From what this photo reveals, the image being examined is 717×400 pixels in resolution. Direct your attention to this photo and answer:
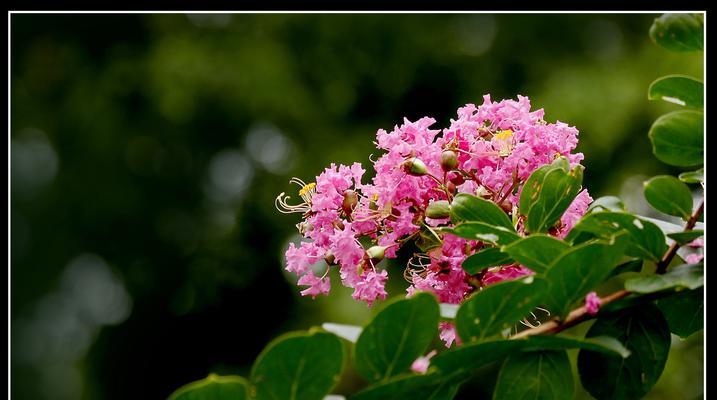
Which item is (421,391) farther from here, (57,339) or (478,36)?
(57,339)

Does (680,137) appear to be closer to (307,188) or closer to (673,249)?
(673,249)

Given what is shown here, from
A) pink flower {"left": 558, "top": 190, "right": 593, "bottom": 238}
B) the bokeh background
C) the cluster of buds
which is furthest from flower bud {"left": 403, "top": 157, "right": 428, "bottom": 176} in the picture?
the bokeh background

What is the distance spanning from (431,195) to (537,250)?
0.69 ft

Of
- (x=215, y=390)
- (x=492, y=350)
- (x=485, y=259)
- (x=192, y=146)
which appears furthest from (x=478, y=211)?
(x=192, y=146)

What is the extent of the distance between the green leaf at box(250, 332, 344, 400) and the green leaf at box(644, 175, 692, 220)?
23cm

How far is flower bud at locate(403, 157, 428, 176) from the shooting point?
0.60 m

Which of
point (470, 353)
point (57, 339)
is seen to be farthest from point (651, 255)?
point (57, 339)

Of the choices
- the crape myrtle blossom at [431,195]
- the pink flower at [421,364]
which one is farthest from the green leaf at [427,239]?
the pink flower at [421,364]

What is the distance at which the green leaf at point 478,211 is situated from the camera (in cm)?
50

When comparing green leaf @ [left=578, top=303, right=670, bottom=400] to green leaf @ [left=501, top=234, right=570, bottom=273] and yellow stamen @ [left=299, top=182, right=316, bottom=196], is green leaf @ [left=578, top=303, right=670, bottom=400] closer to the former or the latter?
green leaf @ [left=501, top=234, right=570, bottom=273]

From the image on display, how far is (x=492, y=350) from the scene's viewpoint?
0.39 m

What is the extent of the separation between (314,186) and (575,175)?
25 cm

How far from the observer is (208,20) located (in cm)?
424

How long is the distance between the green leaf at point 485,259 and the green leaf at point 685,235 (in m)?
0.09
